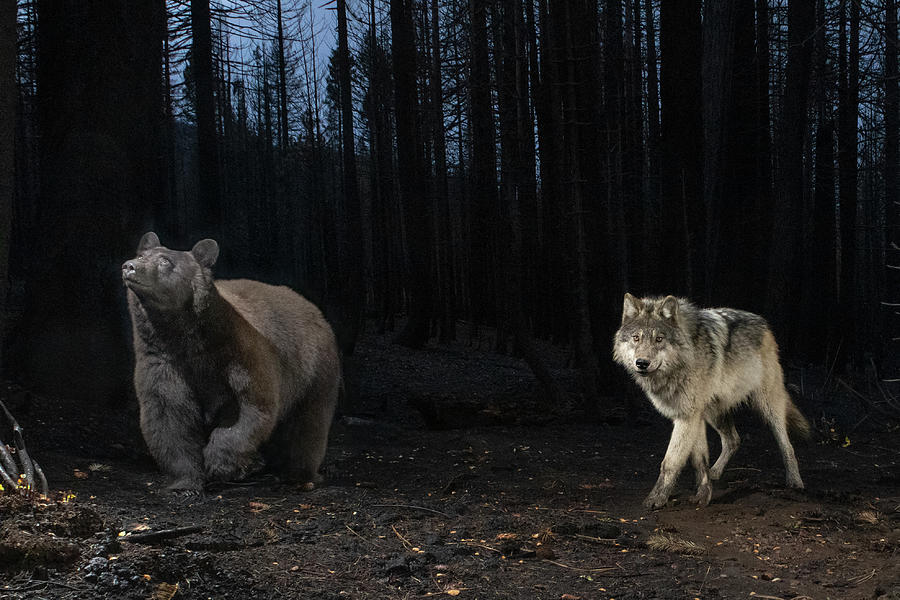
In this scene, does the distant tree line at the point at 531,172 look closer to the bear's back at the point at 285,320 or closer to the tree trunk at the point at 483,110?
the tree trunk at the point at 483,110

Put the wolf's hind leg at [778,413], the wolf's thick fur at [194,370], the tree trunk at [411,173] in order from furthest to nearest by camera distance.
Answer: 1. the tree trunk at [411,173]
2. the wolf's hind leg at [778,413]
3. the wolf's thick fur at [194,370]

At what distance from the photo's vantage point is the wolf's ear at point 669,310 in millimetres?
6090

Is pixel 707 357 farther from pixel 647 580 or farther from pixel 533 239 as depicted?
pixel 533 239

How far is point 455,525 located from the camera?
5219 millimetres

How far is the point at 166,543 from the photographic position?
14.0ft

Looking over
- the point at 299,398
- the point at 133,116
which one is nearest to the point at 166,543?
the point at 299,398

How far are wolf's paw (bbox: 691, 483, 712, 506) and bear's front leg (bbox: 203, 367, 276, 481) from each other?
3.55 meters

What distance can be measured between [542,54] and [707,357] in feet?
21.8

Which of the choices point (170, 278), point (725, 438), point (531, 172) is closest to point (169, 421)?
point (170, 278)

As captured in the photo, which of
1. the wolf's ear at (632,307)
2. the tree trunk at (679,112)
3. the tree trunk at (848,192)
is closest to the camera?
the wolf's ear at (632,307)

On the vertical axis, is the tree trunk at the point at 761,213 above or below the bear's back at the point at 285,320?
above

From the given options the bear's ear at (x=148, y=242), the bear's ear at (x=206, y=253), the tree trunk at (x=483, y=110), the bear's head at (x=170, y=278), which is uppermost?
the tree trunk at (x=483, y=110)

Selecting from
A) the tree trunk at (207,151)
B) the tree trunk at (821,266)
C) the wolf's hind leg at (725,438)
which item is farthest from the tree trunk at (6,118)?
the tree trunk at (821,266)

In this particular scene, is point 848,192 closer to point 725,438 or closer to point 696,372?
point 725,438
